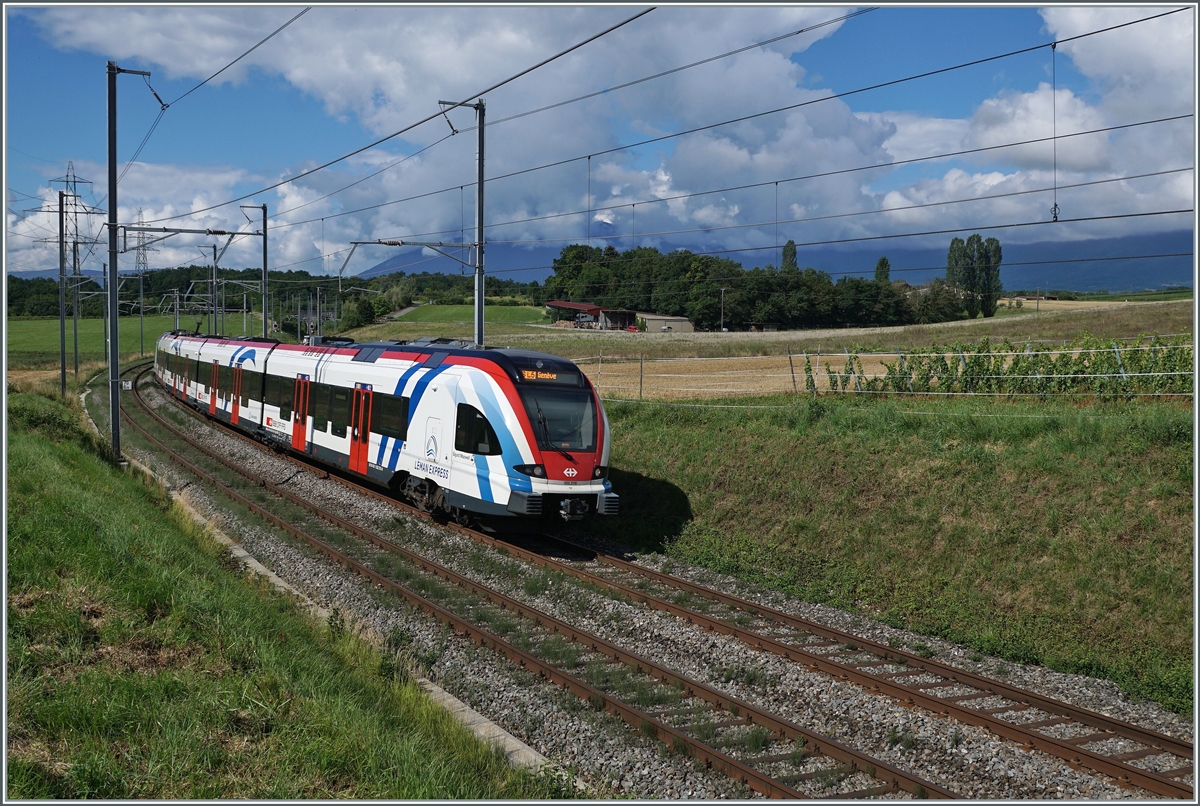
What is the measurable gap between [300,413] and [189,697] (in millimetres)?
17270

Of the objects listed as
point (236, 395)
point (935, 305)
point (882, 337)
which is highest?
point (935, 305)

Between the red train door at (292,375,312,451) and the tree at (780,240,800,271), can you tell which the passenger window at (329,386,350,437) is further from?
the tree at (780,240,800,271)

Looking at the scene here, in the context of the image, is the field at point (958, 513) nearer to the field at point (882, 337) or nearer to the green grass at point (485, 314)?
the field at point (882, 337)

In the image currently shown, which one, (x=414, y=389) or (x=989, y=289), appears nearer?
(x=414, y=389)

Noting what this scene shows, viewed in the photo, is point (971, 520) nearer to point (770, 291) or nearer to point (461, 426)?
point (461, 426)

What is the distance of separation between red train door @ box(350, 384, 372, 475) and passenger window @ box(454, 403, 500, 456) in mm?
4331

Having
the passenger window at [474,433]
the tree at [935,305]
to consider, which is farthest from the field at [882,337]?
the passenger window at [474,433]

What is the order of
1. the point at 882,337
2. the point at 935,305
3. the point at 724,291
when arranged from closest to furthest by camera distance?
1. the point at 882,337
2. the point at 935,305
3. the point at 724,291

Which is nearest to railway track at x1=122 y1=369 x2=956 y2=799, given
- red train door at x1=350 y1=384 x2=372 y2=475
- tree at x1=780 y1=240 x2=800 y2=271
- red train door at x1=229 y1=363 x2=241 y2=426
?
red train door at x1=350 y1=384 x2=372 y2=475

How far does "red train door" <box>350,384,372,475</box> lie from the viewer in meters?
19.1

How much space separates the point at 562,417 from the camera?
1498cm

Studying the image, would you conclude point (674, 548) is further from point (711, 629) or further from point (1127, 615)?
point (1127, 615)

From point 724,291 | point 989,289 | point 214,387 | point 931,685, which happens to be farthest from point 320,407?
point 989,289

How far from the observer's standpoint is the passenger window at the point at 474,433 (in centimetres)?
1479
